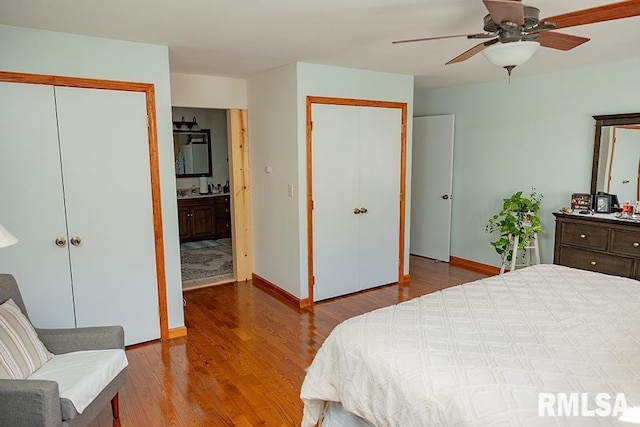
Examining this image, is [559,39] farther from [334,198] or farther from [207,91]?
[207,91]

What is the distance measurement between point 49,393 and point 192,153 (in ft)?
18.9

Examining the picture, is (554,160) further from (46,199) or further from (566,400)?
(46,199)

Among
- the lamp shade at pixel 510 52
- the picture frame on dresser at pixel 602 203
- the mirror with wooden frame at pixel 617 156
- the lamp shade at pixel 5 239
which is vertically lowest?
the picture frame on dresser at pixel 602 203

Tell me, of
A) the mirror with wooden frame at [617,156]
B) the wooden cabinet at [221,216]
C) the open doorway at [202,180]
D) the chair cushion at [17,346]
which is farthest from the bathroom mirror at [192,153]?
the mirror with wooden frame at [617,156]

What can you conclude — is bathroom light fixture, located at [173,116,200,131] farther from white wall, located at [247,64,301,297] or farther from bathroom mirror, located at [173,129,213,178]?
white wall, located at [247,64,301,297]

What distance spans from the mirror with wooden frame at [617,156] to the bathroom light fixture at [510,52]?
258 cm

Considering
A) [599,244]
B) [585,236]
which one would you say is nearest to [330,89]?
[585,236]

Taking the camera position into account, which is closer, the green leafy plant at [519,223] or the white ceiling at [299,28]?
the white ceiling at [299,28]

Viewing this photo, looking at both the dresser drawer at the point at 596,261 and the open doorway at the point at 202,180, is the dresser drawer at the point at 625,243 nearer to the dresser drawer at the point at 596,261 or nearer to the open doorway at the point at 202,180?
the dresser drawer at the point at 596,261

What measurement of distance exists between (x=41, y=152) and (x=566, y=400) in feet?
10.7

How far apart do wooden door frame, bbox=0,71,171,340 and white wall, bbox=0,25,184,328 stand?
0.03 meters

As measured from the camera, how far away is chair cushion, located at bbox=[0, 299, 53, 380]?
6.55 feet

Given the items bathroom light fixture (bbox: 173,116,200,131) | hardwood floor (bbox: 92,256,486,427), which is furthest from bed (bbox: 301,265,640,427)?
bathroom light fixture (bbox: 173,116,200,131)

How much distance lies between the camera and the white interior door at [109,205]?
300 cm
